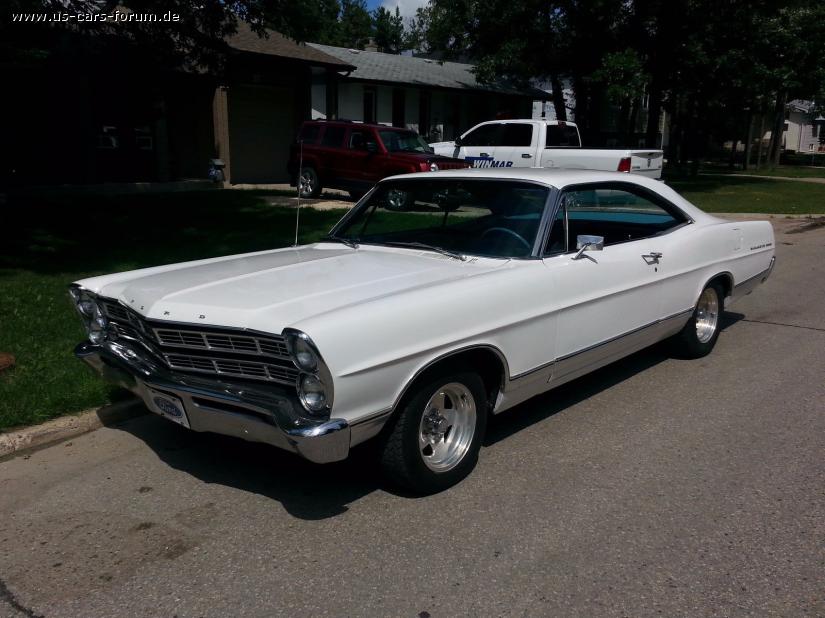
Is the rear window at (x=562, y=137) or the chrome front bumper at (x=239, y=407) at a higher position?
the rear window at (x=562, y=137)

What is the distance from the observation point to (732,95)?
22.8m

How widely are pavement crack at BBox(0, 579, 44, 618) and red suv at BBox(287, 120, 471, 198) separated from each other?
40.7ft

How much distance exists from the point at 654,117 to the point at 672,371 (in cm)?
2097

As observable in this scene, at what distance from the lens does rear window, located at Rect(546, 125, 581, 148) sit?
1673 centimetres

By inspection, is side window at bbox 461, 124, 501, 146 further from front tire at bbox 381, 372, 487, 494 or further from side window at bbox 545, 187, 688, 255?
front tire at bbox 381, 372, 487, 494

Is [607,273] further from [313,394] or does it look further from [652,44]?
[652,44]

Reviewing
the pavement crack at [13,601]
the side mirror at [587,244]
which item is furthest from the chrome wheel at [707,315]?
the pavement crack at [13,601]

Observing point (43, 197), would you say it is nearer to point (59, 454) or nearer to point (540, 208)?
point (59, 454)

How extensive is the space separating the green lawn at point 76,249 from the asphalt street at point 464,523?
52 cm

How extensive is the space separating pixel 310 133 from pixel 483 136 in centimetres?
386

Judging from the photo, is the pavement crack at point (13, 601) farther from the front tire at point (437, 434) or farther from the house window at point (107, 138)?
the house window at point (107, 138)

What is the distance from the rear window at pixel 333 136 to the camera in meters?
16.3

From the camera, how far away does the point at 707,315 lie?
6180 mm

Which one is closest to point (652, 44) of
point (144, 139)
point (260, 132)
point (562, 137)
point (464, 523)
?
point (562, 137)
